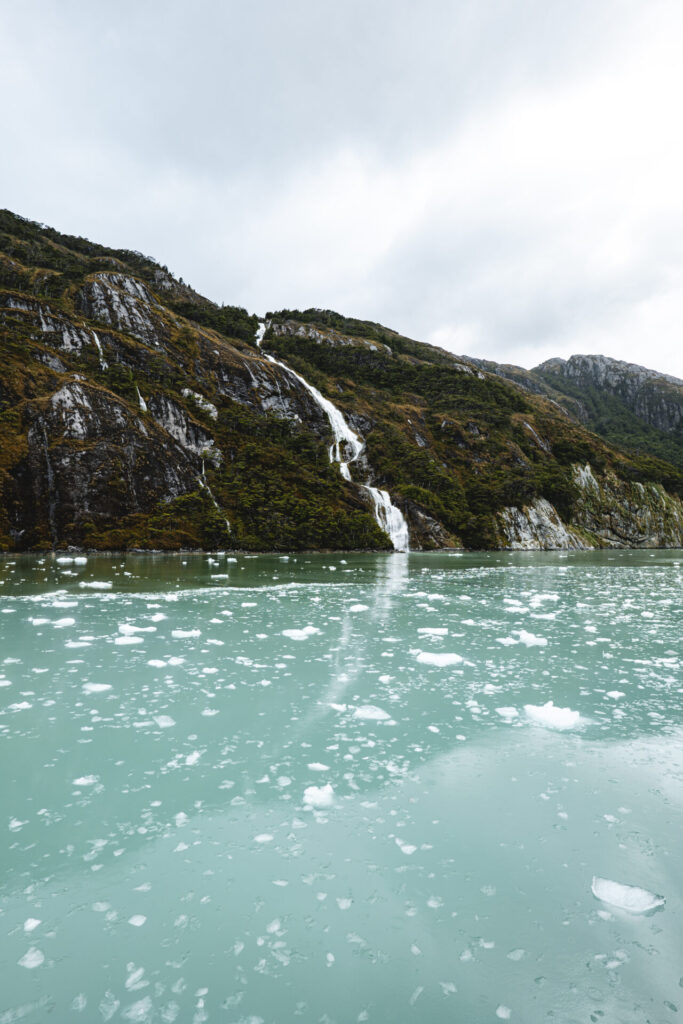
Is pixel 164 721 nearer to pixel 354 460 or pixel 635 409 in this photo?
pixel 354 460

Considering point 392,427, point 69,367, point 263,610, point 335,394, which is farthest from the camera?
point 335,394

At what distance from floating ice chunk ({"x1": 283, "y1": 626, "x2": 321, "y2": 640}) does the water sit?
0.93m

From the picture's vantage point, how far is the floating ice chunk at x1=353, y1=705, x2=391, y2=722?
5.24 metres

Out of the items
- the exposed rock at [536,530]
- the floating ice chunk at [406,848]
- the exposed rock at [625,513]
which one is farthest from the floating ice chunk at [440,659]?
the exposed rock at [625,513]

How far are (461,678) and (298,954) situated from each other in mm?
4774

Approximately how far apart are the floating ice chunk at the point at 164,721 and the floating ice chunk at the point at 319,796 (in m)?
1.98

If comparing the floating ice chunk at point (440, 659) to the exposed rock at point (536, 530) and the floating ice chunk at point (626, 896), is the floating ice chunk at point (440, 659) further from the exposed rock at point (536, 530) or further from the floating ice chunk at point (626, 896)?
the exposed rock at point (536, 530)

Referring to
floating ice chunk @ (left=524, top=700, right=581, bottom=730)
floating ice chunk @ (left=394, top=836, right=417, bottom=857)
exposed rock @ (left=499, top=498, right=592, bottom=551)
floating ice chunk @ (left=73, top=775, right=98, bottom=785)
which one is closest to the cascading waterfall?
exposed rock @ (left=499, top=498, right=592, bottom=551)

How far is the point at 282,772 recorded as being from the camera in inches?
161

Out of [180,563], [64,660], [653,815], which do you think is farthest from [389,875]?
[180,563]

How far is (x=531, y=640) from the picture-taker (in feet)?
28.5

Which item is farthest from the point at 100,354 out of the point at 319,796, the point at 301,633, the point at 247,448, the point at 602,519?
the point at 602,519

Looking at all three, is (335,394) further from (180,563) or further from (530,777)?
(530,777)

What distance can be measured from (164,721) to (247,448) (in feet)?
128
